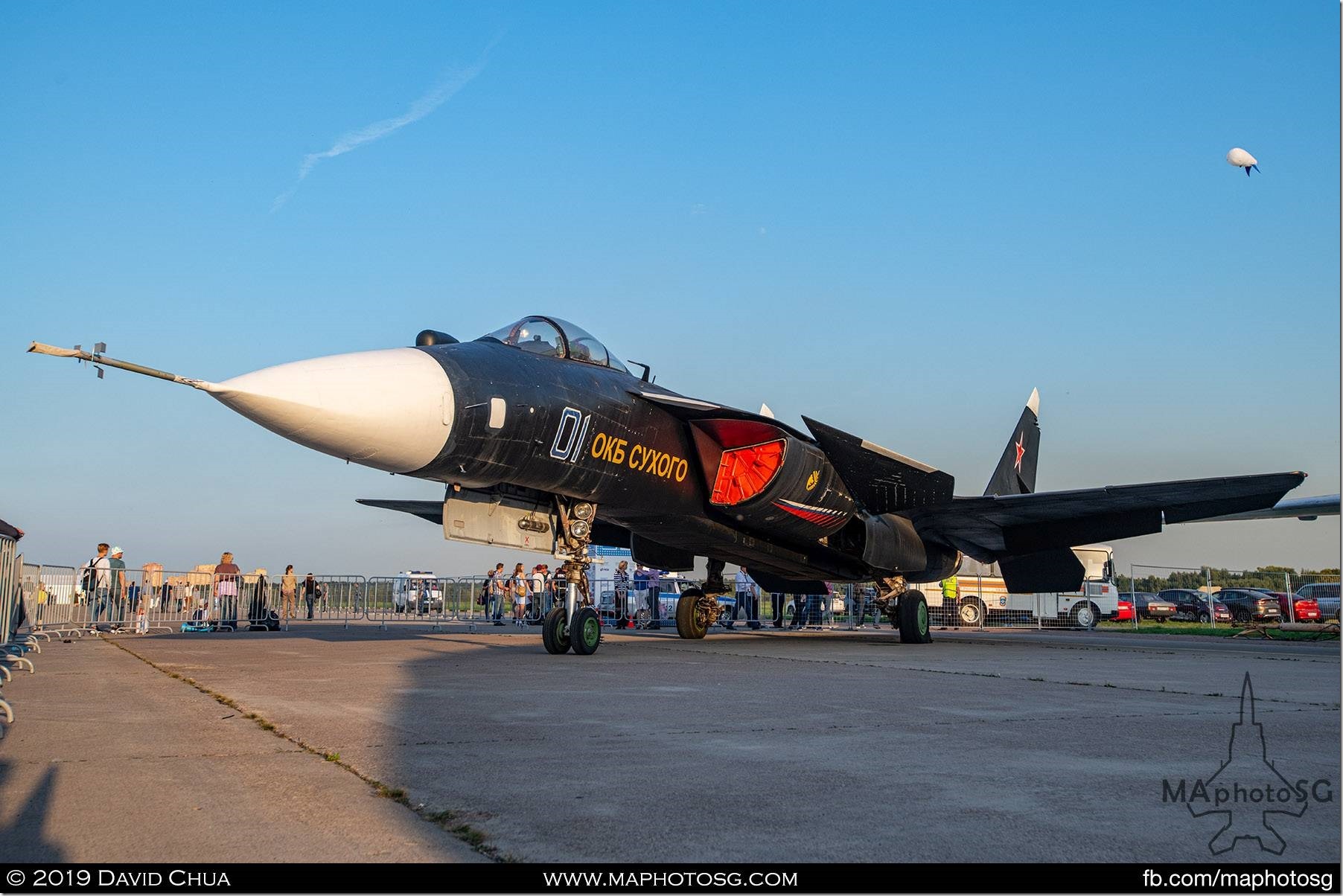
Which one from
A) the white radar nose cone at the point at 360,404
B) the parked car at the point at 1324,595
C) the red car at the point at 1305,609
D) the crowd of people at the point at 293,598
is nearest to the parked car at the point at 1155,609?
the red car at the point at 1305,609

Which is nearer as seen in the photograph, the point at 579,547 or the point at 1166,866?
the point at 1166,866

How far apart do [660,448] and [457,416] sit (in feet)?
9.82

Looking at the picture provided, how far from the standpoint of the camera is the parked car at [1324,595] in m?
26.4

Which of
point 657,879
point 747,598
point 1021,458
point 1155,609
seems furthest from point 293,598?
point 1155,609

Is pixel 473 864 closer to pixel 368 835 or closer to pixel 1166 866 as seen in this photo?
pixel 368 835

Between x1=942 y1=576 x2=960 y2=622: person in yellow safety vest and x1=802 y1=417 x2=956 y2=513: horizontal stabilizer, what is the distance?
1728cm

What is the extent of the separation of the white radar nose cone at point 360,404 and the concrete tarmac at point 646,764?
174cm

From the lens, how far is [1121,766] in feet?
A: 12.3

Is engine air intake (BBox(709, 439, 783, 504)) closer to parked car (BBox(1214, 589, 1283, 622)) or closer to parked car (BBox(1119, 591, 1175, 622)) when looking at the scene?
parked car (BBox(1214, 589, 1283, 622))

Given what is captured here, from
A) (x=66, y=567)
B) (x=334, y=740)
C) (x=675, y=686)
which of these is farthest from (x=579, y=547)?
(x=66, y=567)

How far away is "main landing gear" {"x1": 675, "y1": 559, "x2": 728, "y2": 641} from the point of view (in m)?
14.3

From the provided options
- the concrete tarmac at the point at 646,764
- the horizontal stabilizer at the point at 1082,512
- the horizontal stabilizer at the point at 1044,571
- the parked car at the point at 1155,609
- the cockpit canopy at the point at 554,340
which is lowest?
the parked car at the point at 1155,609

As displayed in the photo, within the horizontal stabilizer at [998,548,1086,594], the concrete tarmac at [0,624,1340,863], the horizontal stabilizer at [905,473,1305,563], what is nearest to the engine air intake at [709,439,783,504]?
the horizontal stabilizer at [905,473,1305,563]

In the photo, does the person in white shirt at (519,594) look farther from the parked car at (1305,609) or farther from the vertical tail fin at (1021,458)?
the parked car at (1305,609)
